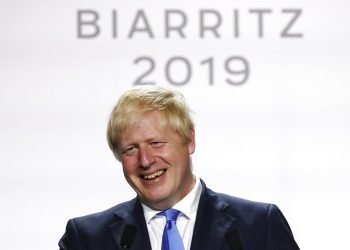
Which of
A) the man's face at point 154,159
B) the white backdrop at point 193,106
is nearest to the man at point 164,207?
the man's face at point 154,159

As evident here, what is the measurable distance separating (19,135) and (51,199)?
24 cm

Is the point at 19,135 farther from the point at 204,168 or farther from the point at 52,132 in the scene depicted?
the point at 204,168

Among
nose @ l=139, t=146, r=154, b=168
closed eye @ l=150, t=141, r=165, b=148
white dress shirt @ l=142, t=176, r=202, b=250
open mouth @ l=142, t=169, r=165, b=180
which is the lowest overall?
white dress shirt @ l=142, t=176, r=202, b=250

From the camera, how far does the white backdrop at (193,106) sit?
297 centimetres

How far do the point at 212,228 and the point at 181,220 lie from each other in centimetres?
8

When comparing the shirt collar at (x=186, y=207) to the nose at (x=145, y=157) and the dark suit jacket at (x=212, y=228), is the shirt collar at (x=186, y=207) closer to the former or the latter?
the dark suit jacket at (x=212, y=228)

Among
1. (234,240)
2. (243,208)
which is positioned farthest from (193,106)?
(234,240)

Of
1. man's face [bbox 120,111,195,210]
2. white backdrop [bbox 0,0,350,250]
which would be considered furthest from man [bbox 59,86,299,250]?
white backdrop [bbox 0,0,350,250]

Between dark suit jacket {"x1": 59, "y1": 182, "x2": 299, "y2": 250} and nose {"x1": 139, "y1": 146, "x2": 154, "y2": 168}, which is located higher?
nose {"x1": 139, "y1": 146, "x2": 154, "y2": 168}

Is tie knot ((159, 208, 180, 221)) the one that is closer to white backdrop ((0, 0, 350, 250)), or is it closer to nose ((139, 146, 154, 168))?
nose ((139, 146, 154, 168))

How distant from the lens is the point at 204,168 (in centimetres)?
298

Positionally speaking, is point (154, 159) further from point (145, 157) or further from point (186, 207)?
point (186, 207)

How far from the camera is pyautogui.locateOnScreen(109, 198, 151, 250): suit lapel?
2092 mm

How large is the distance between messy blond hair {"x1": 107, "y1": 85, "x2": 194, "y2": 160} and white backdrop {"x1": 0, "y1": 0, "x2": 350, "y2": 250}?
34.3 inches
